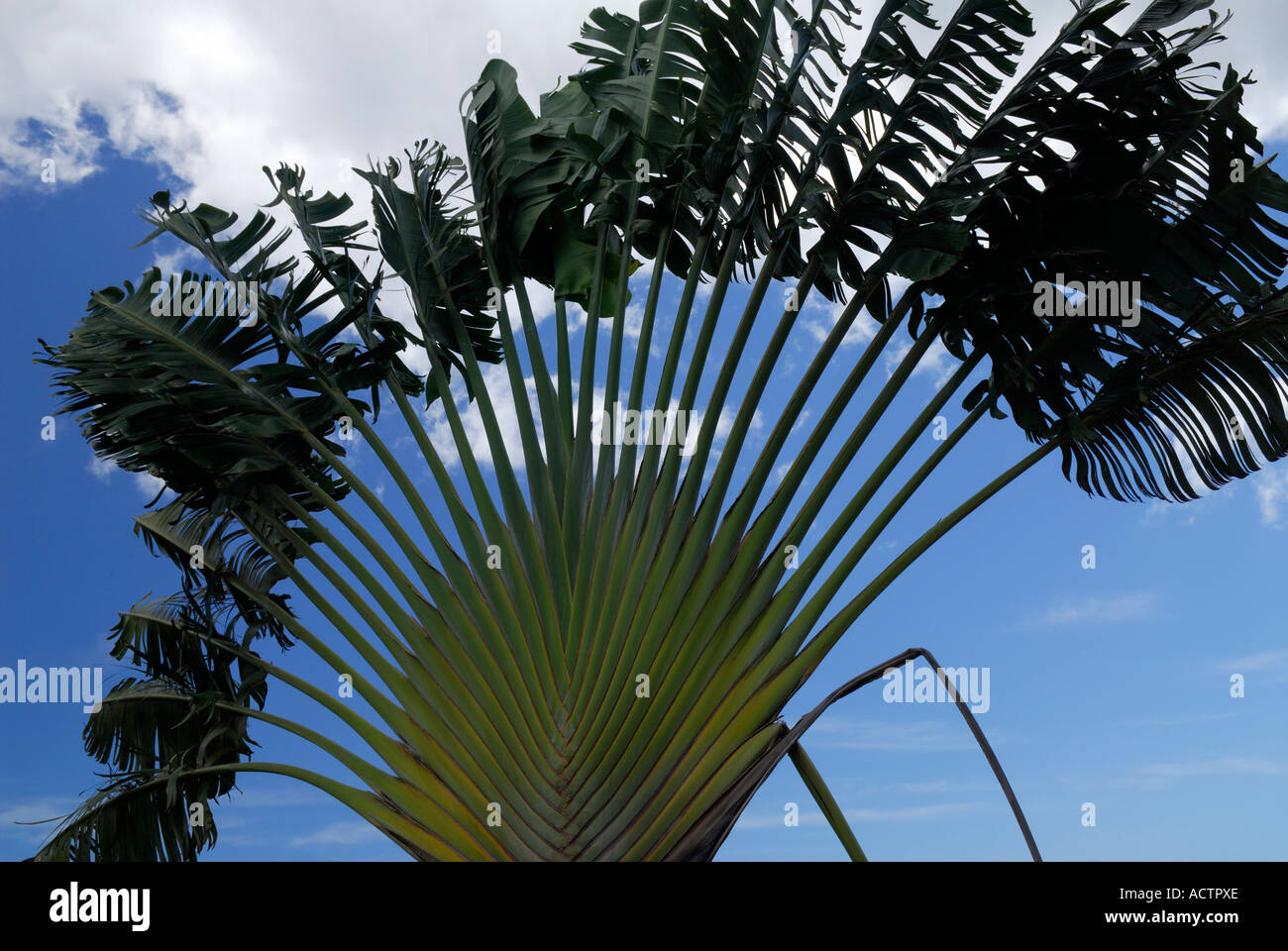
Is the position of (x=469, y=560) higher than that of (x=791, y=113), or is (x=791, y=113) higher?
(x=791, y=113)

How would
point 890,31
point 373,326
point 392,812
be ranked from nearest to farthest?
point 392,812
point 890,31
point 373,326

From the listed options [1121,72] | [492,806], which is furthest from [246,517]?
[1121,72]

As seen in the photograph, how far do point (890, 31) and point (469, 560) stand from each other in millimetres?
3706

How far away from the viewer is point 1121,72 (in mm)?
4598

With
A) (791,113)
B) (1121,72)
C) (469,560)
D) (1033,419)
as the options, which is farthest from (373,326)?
(1121,72)

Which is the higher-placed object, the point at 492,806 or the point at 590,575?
the point at 590,575

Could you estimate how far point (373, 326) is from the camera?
5.89 metres

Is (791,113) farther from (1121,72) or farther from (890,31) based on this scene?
(1121,72)
